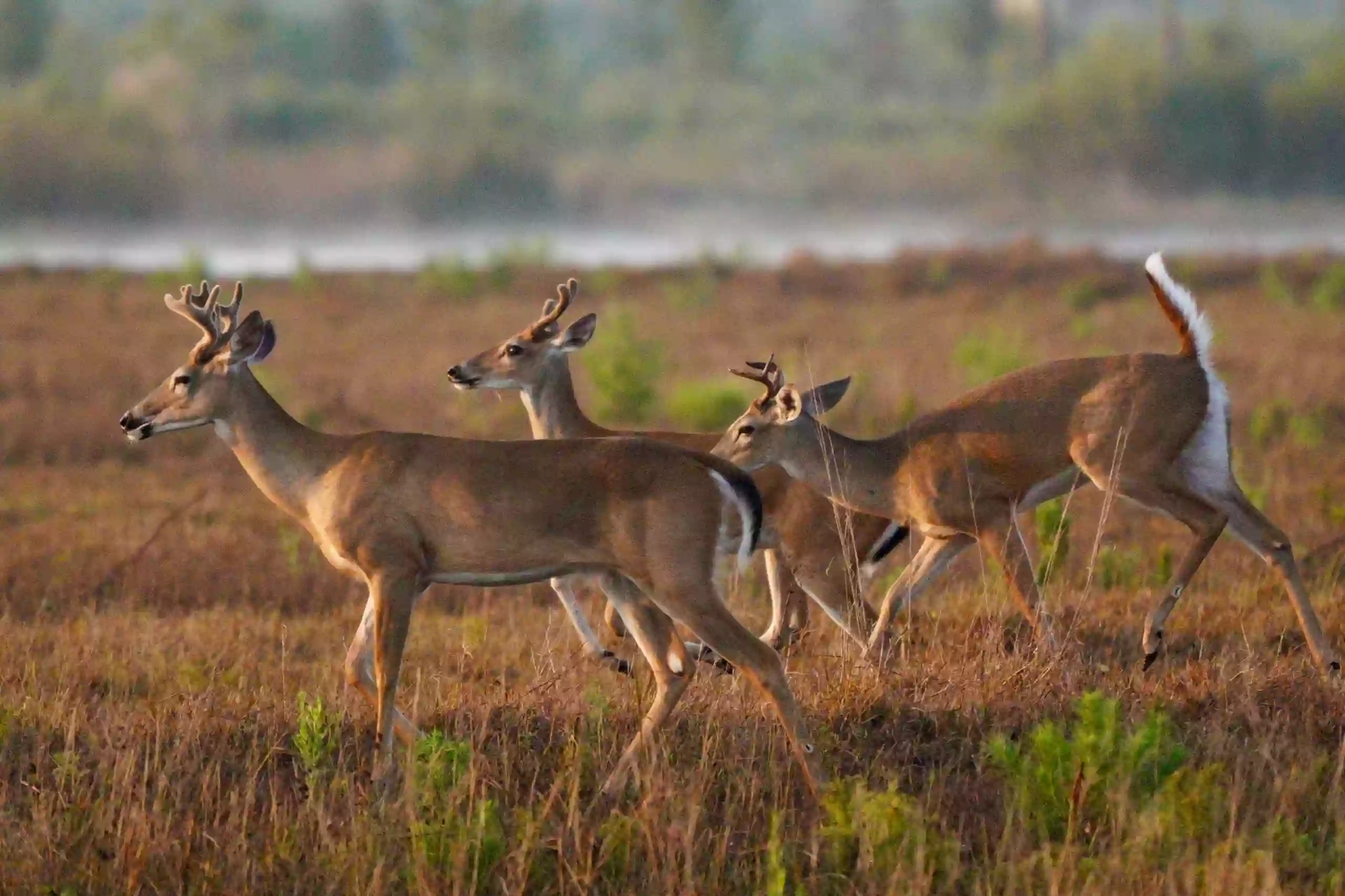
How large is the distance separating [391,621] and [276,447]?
3.16 ft

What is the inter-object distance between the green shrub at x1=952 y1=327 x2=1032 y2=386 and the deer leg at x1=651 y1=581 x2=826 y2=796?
9.09m

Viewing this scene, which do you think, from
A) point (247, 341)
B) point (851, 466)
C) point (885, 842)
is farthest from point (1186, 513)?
point (247, 341)

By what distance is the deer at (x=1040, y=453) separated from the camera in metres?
9.35

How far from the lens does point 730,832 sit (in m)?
6.50

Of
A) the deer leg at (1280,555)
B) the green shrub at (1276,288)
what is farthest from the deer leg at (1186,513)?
the green shrub at (1276,288)

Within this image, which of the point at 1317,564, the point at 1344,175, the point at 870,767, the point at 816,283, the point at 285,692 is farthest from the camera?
the point at 1344,175

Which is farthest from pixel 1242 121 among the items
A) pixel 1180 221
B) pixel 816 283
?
pixel 816 283

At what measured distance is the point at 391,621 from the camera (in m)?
7.53

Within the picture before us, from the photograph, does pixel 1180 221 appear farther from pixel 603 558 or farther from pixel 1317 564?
pixel 603 558

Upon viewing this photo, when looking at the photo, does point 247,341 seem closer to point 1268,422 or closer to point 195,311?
point 195,311

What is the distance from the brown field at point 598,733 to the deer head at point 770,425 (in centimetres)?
74

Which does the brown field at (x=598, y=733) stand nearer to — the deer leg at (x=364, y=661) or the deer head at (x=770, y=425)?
the deer leg at (x=364, y=661)

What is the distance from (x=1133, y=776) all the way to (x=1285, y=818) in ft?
1.72

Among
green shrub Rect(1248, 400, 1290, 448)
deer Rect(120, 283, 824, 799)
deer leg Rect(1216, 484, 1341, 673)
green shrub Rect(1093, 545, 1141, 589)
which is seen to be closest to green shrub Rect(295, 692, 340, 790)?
deer Rect(120, 283, 824, 799)
